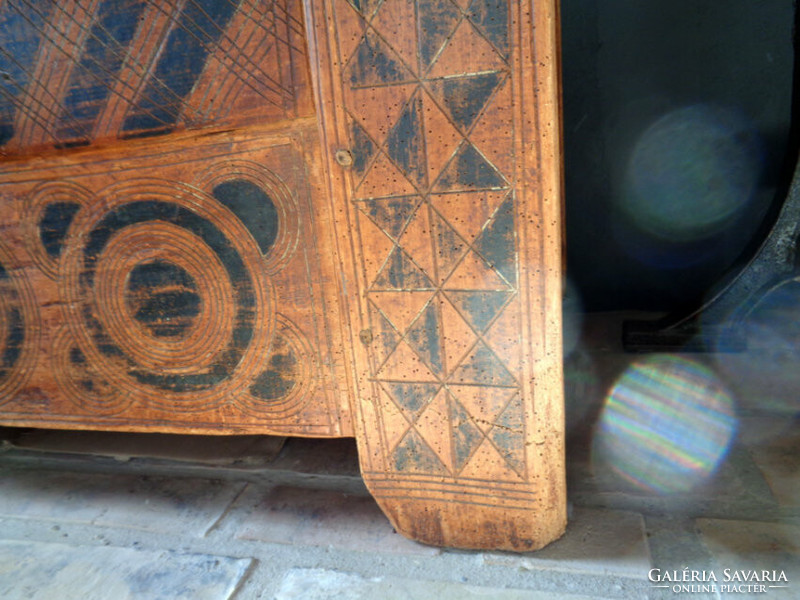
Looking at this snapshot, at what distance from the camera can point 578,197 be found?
10.0 feet

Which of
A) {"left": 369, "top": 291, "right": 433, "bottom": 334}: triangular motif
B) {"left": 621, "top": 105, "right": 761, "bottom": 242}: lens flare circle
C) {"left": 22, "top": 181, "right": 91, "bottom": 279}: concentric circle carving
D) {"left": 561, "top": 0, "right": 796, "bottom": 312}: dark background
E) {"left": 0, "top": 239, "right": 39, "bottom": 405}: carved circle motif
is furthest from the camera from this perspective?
{"left": 621, "top": 105, "right": 761, "bottom": 242}: lens flare circle

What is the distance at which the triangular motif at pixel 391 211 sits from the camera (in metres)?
1.30

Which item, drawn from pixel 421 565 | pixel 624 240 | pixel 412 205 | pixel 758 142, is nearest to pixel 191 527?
pixel 421 565

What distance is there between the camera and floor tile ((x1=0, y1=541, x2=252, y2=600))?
1.42 meters

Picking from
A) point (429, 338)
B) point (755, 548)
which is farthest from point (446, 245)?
point (755, 548)

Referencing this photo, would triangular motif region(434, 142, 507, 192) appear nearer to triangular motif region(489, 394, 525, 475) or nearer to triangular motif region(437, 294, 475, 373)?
triangular motif region(437, 294, 475, 373)

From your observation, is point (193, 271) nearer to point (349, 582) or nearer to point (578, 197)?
point (349, 582)

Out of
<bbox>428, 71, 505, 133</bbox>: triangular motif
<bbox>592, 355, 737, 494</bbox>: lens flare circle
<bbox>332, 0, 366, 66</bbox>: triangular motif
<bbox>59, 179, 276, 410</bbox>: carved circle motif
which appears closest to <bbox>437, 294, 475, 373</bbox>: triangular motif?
<bbox>428, 71, 505, 133</bbox>: triangular motif

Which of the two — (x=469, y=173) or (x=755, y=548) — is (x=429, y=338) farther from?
(x=755, y=548)

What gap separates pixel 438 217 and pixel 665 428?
125cm

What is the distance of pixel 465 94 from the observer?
3.95 ft

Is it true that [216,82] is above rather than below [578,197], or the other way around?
above

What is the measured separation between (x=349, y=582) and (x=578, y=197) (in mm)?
2469

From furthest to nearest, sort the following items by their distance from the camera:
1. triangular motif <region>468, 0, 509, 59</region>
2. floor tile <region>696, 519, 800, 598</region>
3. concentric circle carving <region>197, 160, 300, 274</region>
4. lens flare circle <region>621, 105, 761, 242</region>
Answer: lens flare circle <region>621, 105, 761, 242</region>, concentric circle carving <region>197, 160, 300, 274</region>, floor tile <region>696, 519, 800, 598</region>, triangular motif <region>468, 0, 509, 59</region>
